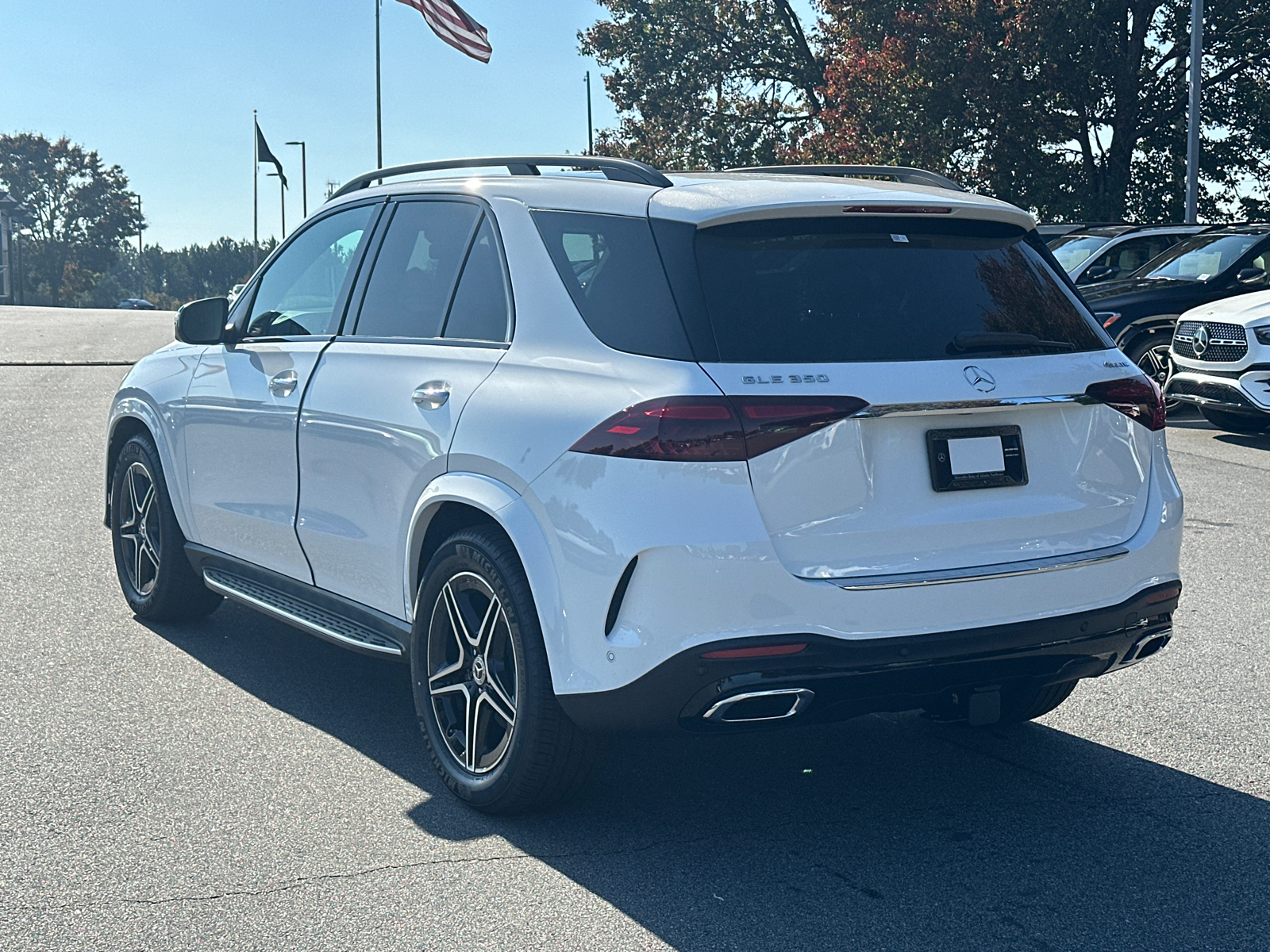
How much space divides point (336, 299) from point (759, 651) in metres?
2.34

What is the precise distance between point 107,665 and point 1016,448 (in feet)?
11.8

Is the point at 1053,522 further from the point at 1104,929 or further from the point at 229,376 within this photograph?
the point at 229,376

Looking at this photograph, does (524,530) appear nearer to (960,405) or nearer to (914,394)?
(914,394)

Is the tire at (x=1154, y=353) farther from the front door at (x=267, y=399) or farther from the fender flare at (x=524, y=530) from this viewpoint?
the fender flare at (x=524, y=530)

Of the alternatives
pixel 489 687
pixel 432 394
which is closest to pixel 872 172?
pixel 432 394

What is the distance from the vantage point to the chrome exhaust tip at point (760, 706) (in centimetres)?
350

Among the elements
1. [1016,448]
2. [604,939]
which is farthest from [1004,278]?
[604,939]

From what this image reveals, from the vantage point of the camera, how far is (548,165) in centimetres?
444

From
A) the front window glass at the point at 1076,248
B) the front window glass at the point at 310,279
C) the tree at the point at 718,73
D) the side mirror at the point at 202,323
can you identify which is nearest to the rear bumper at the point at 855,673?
the front window glass at the point at 310,279

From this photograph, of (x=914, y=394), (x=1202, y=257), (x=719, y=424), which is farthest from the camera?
(x=1202, y=257)

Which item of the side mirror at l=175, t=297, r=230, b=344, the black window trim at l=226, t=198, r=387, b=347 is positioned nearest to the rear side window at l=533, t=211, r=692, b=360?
the black window trim at l=226, t=198, r=387, b=347

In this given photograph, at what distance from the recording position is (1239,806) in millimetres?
4125

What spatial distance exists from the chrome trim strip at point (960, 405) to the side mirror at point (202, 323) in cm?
308

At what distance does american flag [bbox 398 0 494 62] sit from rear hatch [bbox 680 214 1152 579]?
2420cm
